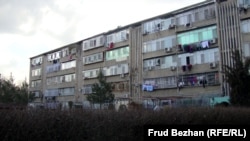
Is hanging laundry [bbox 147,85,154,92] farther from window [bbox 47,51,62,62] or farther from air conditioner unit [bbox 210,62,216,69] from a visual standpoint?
window [bbox 47,51,62,62]

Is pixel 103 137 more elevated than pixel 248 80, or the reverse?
pixel 248 80

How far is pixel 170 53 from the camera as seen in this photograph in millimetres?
44094

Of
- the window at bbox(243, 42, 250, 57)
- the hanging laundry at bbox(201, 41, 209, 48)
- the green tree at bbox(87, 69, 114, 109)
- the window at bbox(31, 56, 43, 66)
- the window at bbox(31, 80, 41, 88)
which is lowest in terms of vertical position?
the green tree at bbox(87, 69, 114, 109)

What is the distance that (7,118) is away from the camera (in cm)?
745

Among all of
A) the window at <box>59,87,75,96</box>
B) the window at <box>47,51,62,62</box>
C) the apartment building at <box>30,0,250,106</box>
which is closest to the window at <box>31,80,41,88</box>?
the window at <box>47,51,62,62</box>

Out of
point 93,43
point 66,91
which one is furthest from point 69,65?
point 93,43

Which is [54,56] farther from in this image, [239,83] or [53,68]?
[239,83]

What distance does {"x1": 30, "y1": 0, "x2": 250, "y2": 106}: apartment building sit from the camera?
37938mm

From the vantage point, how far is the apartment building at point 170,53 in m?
37.9

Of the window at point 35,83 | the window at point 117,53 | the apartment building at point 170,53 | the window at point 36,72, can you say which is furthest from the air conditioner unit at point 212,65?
the window at point 36,72

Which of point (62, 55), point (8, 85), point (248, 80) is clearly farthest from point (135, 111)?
point (62, 55)

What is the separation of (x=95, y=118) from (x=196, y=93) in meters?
33.1

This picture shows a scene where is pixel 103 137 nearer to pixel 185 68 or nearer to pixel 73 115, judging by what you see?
pixel 73 115

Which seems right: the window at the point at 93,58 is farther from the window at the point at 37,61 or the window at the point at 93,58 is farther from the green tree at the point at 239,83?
the green tree at the point at 239,83
